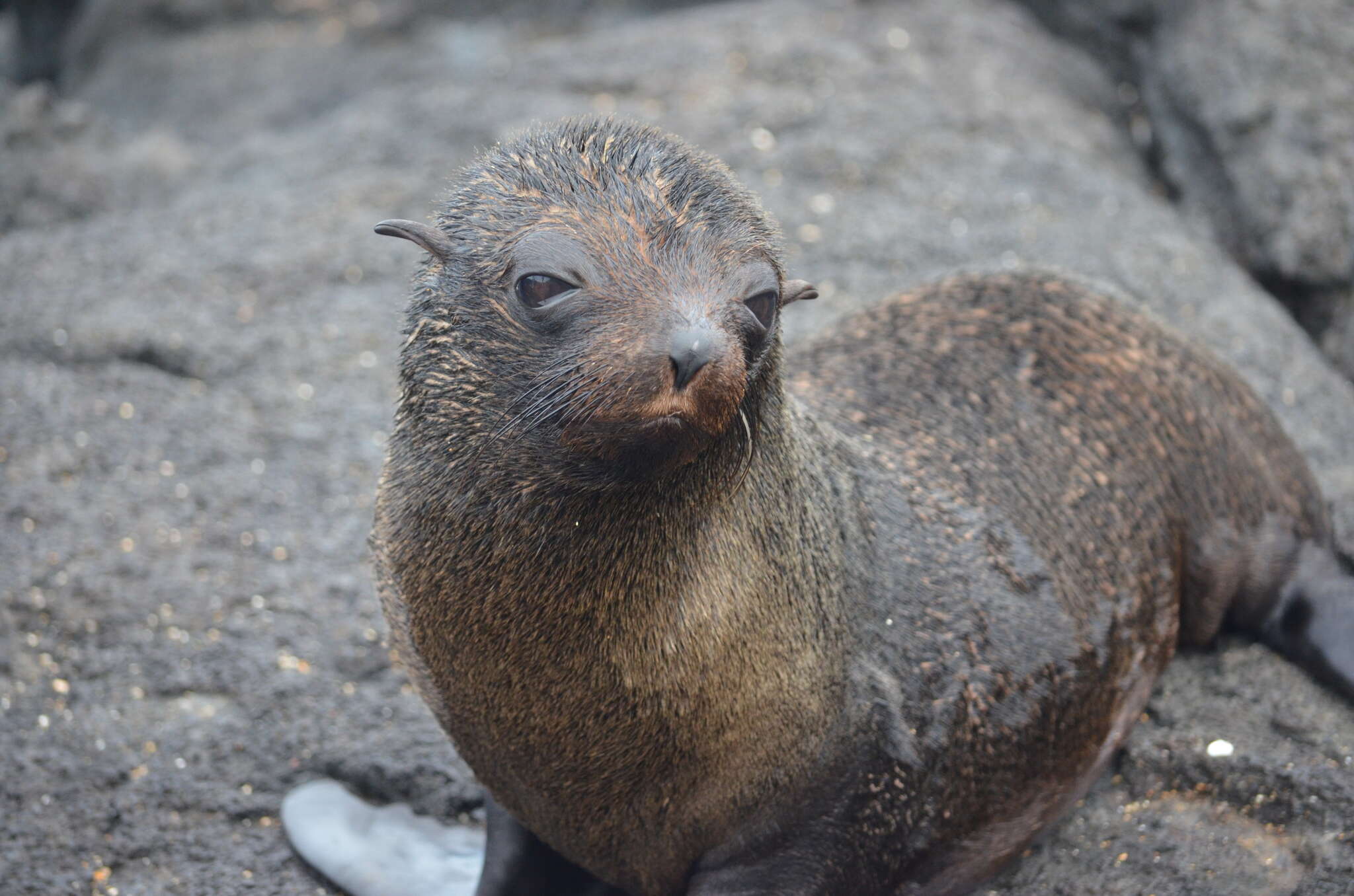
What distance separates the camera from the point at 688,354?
2.70 metres

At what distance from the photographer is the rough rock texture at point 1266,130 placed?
7316mm

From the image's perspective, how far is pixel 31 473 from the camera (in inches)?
229

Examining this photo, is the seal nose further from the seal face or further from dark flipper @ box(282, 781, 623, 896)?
dark flipper @ box(282, 781, 623, 896)

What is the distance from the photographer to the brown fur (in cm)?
303

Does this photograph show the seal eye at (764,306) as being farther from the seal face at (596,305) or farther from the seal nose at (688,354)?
the seal nose at (688,354)

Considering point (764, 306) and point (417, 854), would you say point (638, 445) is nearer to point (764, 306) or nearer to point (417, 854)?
point (764, 306)

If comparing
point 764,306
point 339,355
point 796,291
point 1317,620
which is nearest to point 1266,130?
point 1317,620

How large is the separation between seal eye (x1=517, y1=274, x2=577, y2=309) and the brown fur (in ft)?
0.13

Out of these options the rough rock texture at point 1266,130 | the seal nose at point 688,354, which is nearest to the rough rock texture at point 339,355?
the rough rock texture at point 1266,130

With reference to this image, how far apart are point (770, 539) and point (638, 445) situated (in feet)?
2.55

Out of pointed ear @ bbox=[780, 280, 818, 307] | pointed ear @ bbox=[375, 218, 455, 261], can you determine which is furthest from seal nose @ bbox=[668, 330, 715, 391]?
pointed ear @ bbox=[375, 218, 455, 261]

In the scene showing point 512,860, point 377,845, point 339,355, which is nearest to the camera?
point 512,860

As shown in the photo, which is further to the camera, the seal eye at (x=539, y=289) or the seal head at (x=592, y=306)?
the seal eye at (x=539, y=289)

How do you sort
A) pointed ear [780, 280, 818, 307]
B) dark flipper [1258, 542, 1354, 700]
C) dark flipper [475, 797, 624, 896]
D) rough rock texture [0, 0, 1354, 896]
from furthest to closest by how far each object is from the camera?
dark flipper [1258, 542, 1354, 700]
rough rock texture [0, 0, 1354, 896]
dark flipper [475, 797, 624, 896]
pointed ear [780, 280, 818, 307]
